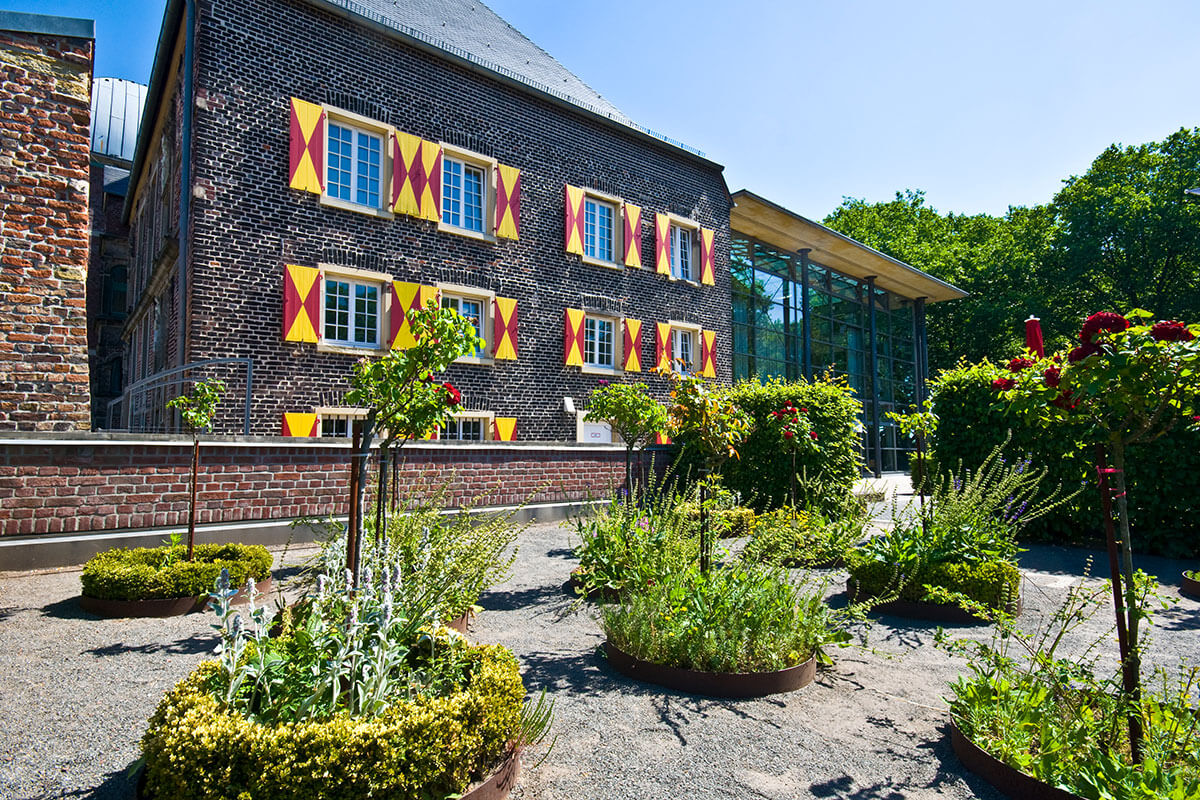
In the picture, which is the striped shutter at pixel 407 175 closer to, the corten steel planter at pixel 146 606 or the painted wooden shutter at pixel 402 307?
the painted wooden shutter at pixel 402 307

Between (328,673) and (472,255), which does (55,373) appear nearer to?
(472,255)

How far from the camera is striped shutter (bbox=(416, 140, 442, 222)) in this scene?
1342 cm

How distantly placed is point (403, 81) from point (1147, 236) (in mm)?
30952

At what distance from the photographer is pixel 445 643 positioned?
329cm

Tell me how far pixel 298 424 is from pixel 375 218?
13.8 feet

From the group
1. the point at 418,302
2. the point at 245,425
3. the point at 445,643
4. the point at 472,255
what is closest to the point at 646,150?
the point at 472,255

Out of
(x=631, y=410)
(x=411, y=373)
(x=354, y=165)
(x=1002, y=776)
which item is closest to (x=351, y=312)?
(x=354, y=165)

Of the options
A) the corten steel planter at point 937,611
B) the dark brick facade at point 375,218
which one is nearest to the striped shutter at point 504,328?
the dark brick facade at point 375,218

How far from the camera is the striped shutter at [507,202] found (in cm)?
1470

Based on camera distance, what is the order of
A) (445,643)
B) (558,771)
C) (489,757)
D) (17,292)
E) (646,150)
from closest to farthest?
(489,757) → (558,771) → (445,643) → (17,292) → (646,150)

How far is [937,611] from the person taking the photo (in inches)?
227

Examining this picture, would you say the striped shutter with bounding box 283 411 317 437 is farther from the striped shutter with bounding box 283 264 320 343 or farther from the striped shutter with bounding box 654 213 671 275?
the striped shutter with bounding box 654 213 671 275

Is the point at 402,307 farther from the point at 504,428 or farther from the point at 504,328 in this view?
the point at 504,428

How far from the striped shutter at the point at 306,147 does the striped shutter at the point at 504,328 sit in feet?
13.3
